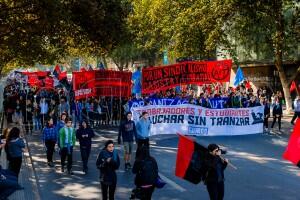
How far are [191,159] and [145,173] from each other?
101 centimetres

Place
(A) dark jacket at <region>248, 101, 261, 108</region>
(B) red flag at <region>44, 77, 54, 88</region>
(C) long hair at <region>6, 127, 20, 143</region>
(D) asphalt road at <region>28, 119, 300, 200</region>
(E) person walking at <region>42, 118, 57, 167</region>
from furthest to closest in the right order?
(B) red flag at <region>44, 77, 54, 88</region> < (A) dark jacket at <region>248, 101, 261, 108</region> < (E) person walking at <region>42, 118, 57, 167</region> < (C) long hair at <region>6, 127, 20, 143</region> < (D) asphalt road at <region>28, 119, 300, 200</region>

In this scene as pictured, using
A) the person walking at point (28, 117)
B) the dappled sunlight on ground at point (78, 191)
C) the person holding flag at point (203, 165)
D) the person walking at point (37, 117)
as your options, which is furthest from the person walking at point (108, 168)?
the person walking at point (37, 117)

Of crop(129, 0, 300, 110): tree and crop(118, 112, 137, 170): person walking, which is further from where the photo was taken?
crop(129, 0, 300, 110): tree

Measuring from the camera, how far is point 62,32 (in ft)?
65.1

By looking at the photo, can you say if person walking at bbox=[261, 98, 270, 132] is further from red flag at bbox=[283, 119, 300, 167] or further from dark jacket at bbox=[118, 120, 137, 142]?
red flag at bbox=[283, 119, 300, 167]

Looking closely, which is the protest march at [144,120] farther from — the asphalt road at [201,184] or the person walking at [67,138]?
the asphalt road at [201,184]

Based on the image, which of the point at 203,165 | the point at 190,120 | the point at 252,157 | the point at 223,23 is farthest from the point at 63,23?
the point at 203,165

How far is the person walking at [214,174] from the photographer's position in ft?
29.7

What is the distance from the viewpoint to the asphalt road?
36.8 feet

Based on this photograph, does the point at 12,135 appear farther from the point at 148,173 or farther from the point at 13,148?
the point at 148,173

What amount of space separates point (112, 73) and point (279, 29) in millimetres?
9645

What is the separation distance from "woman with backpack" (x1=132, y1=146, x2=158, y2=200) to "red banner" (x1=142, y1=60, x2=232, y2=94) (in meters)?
11.9

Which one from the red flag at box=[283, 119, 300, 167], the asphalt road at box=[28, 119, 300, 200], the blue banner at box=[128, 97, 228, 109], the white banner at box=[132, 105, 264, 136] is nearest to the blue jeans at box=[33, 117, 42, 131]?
the asphalt road at box=[28, 119, 300, 200]

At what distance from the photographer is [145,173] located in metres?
9.05
